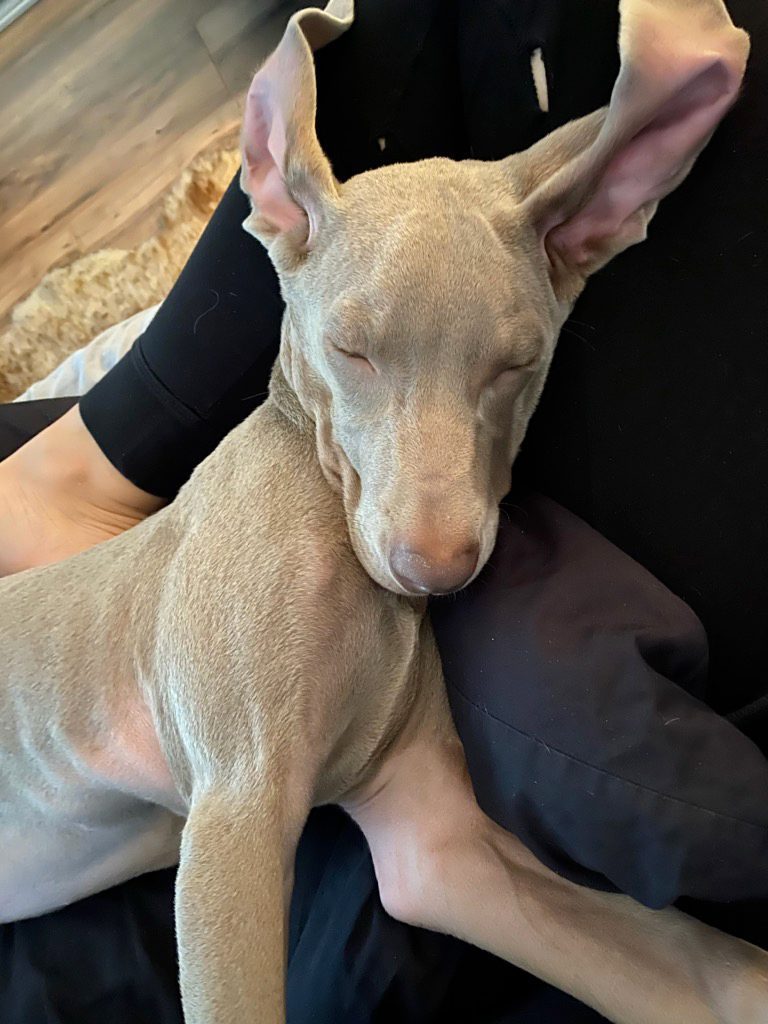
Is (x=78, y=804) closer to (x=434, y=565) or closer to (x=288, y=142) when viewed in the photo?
(x=434, y=565)

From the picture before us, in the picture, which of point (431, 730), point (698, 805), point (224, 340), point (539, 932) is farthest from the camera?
point (224, 340)

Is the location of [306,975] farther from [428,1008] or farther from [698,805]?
[698,805]

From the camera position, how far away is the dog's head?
98cm

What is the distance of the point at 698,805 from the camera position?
0.97 m

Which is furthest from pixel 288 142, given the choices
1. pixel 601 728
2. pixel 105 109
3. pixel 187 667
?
pixel 105 109

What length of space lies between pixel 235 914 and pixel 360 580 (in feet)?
1.37

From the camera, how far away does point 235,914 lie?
42.6 inches

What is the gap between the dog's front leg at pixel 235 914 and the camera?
108cm

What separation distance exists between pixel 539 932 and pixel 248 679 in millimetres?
492

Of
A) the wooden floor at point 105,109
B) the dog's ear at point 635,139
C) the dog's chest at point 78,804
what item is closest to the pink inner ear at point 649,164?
the dog's ear at point 635,139

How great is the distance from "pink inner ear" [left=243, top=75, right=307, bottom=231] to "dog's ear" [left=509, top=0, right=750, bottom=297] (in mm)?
283

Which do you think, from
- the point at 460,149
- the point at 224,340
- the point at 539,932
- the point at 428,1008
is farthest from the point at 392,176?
the point at 428,1008

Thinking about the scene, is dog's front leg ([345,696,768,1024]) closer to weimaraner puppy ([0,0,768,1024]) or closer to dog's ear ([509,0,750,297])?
weimaraner puppy ([0,0,768,1024])

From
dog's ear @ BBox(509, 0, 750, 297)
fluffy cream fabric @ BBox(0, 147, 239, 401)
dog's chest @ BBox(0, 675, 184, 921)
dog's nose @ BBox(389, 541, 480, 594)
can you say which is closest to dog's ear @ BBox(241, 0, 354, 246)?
dog's ear @ BBox(509, 0, 750, 297)
